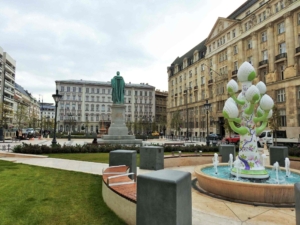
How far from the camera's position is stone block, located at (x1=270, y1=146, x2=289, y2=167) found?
11.8 meters

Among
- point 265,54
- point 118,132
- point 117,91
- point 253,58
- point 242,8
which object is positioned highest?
point 242,8

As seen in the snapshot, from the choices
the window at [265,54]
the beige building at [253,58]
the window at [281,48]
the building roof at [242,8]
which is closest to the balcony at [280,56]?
the beige building at [253,58]

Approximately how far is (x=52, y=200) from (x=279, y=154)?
11.2 meters

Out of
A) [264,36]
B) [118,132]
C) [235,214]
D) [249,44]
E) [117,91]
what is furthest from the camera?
[249,44]

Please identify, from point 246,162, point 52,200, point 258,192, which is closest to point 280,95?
point 246,162

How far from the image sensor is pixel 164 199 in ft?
12.0

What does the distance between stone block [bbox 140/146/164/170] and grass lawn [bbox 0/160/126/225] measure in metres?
3.15

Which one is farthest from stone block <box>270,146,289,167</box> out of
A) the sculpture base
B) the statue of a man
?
the statue of a man

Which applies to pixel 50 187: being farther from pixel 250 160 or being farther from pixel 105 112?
pixel 105 112

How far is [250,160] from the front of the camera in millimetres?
8062

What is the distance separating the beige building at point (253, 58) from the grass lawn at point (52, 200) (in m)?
36.2

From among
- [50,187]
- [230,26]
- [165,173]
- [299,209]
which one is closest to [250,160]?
[299,209]

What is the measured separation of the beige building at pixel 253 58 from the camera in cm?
3519

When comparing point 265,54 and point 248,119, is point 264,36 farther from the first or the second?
point 248,119
